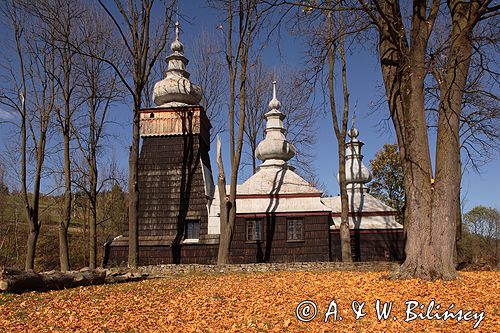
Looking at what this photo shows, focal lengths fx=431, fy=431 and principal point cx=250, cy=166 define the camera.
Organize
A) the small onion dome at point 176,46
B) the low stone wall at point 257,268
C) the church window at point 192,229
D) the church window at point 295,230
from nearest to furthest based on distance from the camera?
the low stone wall at point 257,268
the church window at point 295,230
the church window at point 192,229
the small onion dome at point 176,46

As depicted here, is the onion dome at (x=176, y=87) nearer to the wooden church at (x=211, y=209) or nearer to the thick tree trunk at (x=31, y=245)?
the wooden church at (x=211, y=209)

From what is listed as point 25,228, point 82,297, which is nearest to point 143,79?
point 82,297

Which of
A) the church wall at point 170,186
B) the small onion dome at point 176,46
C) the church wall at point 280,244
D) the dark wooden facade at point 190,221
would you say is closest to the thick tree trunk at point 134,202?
the dark wooden facade at point 190,221

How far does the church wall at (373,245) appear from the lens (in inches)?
810

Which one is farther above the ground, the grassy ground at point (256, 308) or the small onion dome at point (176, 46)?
the small onion dome at point (176, 46)

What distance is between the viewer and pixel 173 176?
2108 cm

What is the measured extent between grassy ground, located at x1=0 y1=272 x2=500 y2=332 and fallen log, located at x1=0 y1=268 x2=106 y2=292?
0.32 meters

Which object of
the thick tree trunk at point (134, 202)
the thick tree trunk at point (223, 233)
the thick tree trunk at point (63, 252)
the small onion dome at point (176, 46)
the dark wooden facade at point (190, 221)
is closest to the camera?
the thick tree trunk at point (134, 202)

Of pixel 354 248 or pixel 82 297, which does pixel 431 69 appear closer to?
pixel 82 297

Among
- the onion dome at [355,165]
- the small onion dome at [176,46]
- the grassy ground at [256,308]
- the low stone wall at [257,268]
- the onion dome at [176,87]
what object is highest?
the small onion dome at [176,46]

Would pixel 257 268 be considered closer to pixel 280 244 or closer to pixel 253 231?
pixel 280 244

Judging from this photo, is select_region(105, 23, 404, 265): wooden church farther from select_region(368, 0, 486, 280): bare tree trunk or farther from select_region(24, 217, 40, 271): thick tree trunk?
select_region(368, 0, 486, 280): bare tree trunk

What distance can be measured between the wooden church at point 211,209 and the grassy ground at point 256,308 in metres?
10.1

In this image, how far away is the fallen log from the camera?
29.2 feet
